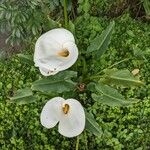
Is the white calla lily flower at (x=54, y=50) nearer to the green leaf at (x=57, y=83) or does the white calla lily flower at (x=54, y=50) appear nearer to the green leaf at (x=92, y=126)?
the green leaf at (x=57, y=83)

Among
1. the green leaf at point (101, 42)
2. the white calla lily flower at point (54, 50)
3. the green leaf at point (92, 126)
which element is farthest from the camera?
the green leaf at point (101, 42)

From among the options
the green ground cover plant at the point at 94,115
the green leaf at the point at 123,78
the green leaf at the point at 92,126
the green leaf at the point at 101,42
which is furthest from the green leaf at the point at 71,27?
the green leaf at the point at 92,126

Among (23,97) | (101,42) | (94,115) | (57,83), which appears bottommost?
(94,115)

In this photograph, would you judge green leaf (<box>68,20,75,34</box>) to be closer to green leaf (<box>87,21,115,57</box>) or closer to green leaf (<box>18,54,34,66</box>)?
green leaf (<box>87,21,115,57</box>)

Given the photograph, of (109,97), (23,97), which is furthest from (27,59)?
(109,97)

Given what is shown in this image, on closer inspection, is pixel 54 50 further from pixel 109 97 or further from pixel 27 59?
pixel 109 97

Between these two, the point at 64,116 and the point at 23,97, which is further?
the point at 23,97

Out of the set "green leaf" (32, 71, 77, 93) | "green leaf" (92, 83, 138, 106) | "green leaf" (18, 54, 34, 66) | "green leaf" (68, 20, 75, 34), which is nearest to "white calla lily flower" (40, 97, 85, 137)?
"green leaf" (32, 71, 77, 93)

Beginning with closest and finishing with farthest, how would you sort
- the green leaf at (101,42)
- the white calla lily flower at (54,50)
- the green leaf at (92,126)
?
the white calla lily flower at (54,50) → the green leaf at (92,126) → the green leaf at (101,42)
